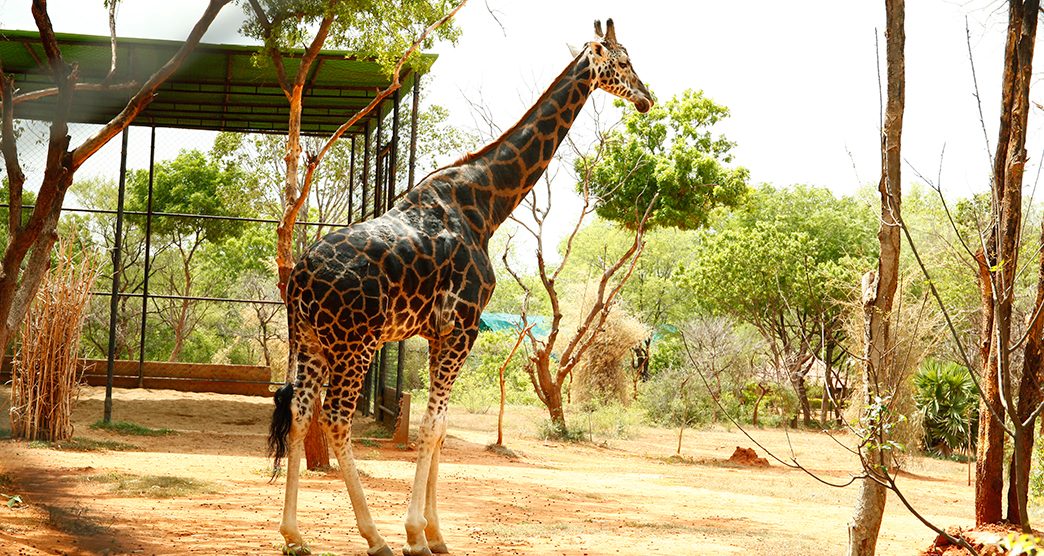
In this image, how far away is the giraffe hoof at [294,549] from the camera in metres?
5.09

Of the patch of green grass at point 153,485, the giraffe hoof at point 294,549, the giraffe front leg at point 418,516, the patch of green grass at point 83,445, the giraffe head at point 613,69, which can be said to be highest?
the giraffe head at point 613,69

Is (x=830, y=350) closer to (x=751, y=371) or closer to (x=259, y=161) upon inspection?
(x=751, y=371)

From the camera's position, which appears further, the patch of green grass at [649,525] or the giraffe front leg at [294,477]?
the patch of green grass at [649,525]

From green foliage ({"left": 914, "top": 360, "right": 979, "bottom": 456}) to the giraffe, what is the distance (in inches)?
460

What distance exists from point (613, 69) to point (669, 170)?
888 centimetres

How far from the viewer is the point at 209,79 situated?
12.3 metres

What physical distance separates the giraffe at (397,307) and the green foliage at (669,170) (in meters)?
9.60

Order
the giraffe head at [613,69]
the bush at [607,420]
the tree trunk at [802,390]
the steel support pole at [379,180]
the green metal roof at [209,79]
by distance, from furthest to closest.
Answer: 1. the tree trunk at [802,390]
2. the bush at [607,420]
3. the steel support pole at [379,180]
4. the green metal roof at [209,79]
5. the giraffe head at [613,69]

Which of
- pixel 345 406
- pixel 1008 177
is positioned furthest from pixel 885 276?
pixel 345 406

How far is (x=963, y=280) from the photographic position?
832 inches

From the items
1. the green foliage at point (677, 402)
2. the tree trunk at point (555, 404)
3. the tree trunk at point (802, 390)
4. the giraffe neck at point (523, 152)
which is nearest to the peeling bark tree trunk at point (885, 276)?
the giraffe neck at point (523, 152)

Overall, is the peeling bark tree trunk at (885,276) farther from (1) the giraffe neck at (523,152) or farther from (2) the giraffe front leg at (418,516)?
(2) the giraffe front leg at (418,516)

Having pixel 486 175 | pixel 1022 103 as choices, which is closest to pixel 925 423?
pixel 1022 103

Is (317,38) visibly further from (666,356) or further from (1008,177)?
(666,356)
